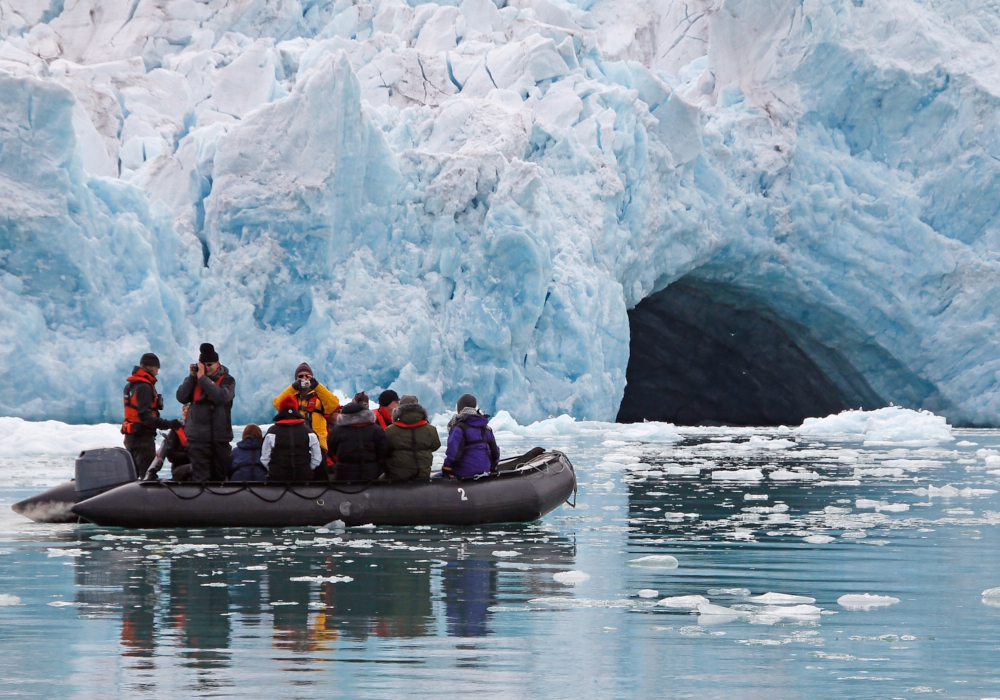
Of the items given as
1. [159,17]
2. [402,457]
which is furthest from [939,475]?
[159,17]

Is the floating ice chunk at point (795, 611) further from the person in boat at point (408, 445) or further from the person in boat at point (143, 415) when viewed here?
the person in boat at point (143, 415)

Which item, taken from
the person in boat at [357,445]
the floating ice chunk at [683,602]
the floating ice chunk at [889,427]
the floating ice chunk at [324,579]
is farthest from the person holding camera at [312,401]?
the floating ice chunk at [889,427]

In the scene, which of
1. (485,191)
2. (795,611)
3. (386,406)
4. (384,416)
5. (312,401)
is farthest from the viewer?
(485,191)

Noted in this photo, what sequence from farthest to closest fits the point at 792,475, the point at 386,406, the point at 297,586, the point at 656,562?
the point at 792,475 < the point at 386,406 < the point at 656,562 < the point at 297,586

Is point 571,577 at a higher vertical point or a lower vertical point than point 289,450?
lower

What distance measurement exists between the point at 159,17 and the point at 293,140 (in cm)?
532

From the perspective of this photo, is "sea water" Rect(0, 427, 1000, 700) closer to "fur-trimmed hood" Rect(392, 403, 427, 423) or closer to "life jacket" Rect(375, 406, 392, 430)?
"fur-trimmed hood" Rect(392, 403, 427, 423)

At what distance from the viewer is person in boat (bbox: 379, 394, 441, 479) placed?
7.55 metres

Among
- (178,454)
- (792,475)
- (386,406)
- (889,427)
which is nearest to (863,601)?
(386,406)

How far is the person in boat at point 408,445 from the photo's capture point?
755cm

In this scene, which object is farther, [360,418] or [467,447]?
[467,447]

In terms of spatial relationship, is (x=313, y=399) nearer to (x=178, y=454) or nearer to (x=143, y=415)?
(x=178, y=454)

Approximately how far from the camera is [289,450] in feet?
24.4

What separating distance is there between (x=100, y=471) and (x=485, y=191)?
1168 centimetres
